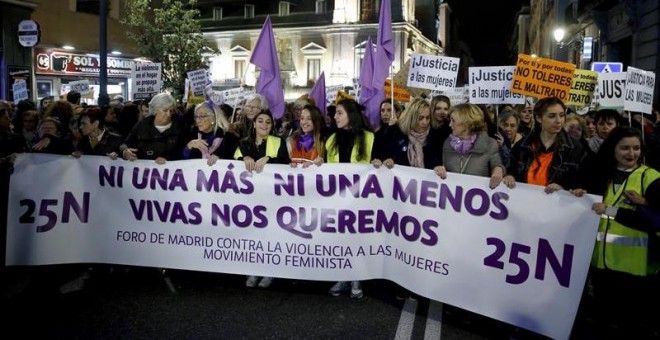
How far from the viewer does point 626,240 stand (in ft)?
13.3

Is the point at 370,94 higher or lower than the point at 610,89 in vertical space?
lower

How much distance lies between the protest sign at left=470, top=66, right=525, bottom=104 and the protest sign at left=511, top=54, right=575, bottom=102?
2.14ft

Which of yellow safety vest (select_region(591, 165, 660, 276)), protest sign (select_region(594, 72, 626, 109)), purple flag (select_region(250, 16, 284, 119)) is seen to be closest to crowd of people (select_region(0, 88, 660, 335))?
yellow safety vest (select_region(591, 165, 660, 276))

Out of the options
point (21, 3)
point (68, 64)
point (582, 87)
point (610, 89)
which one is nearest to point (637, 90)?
point (610, 89)

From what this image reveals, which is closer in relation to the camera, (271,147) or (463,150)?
(463,150)

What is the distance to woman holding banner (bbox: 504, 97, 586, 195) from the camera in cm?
469

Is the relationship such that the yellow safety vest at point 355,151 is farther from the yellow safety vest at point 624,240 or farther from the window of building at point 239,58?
the window of building at point 239,58

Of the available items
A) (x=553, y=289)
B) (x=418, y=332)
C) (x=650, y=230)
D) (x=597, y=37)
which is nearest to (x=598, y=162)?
(x=650, y=230)

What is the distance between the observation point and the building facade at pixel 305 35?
53.6 m

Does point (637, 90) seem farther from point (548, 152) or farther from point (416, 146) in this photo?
point (416, 146)

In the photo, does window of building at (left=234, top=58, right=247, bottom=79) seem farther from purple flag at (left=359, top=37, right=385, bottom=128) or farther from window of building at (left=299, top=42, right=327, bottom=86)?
purple flag at (left=359, top=37, right=385, bottom=128)

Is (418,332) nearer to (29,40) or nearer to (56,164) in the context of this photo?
(56,164)

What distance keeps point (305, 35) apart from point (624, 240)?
53.0 metres

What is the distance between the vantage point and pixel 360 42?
5319cm
